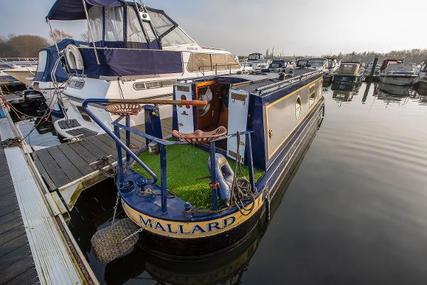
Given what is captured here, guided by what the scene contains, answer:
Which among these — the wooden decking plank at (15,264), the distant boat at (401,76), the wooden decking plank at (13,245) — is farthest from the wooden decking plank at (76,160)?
the distant boat at (401,76)

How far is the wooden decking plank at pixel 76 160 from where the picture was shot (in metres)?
5.40

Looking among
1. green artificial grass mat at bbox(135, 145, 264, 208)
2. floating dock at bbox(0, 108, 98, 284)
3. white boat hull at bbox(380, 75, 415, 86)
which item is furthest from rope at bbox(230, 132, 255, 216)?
white boat hull at bbox(380, 75, 415, 86)

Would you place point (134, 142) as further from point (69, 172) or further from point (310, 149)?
point (310, 149)

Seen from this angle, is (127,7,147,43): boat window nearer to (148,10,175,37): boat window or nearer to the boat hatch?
→ (148,10,175,37): boat window

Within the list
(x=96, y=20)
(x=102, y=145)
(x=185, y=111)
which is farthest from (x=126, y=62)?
(x=185, y=111)

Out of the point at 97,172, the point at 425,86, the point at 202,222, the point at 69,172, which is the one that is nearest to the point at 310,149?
the point at 202,222

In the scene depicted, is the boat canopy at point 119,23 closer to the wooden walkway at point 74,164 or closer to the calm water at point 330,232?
the wooden walkway at point 74,164

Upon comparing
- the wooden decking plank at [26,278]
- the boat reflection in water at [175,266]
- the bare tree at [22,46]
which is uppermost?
the bare tree at [22,46]

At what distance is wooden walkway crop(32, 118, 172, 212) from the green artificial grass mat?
122 centimetres

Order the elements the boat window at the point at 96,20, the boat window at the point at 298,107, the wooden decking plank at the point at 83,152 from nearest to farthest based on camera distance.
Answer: the wooden decking plank at the point at 83,152, the boat window at the point at 298,107, the boat window at the point at 96,20

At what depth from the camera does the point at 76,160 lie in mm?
5871

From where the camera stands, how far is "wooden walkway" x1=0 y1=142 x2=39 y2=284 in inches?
116

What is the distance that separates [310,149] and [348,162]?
1.53m

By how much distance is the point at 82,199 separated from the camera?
5.68 m
